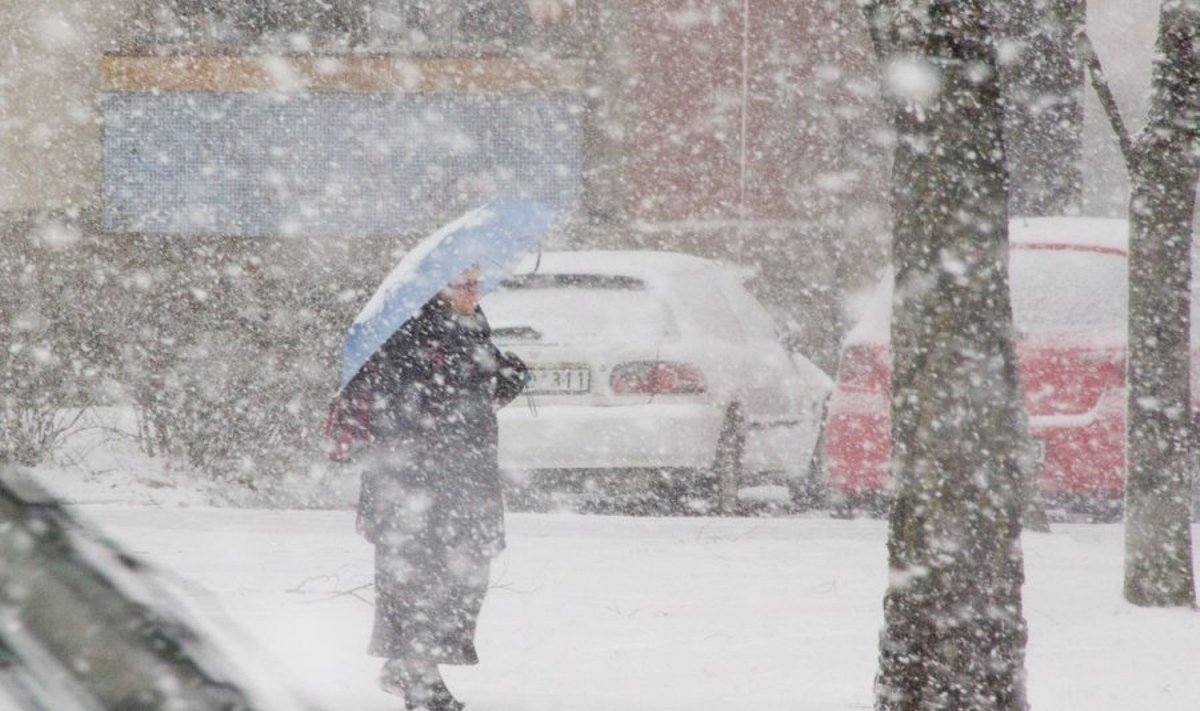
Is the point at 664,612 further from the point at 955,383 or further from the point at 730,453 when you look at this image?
the point at 955,383

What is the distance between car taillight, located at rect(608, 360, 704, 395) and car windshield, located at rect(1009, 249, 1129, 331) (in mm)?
1565

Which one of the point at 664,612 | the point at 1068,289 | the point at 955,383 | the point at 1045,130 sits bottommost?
the point at 664,612

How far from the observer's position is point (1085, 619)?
6207 millimetres

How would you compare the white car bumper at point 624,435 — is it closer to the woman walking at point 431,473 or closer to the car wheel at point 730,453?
the car wheel at point 730,453

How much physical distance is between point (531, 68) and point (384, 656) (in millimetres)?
12237

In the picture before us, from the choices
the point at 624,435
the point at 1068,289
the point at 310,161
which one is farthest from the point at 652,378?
the point at 310,161

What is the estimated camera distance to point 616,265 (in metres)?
8.46

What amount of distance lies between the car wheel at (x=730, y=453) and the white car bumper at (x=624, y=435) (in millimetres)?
78

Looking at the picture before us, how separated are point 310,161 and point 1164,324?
12412mm

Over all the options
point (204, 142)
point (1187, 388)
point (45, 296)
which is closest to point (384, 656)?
point (1187, 388)

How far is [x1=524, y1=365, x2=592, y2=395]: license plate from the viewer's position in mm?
8125

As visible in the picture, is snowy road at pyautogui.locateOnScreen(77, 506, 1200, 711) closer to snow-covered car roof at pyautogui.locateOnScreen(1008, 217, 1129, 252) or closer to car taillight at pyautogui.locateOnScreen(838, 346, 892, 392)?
car taillight at pyautogui.locateOnScreen(838, 346, 892, 392)

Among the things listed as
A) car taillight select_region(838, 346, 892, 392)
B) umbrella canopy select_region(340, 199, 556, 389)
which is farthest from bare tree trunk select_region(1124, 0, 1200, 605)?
umbrella canopy select_region(340, 199, 556, 389)

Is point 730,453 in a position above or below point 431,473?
below
